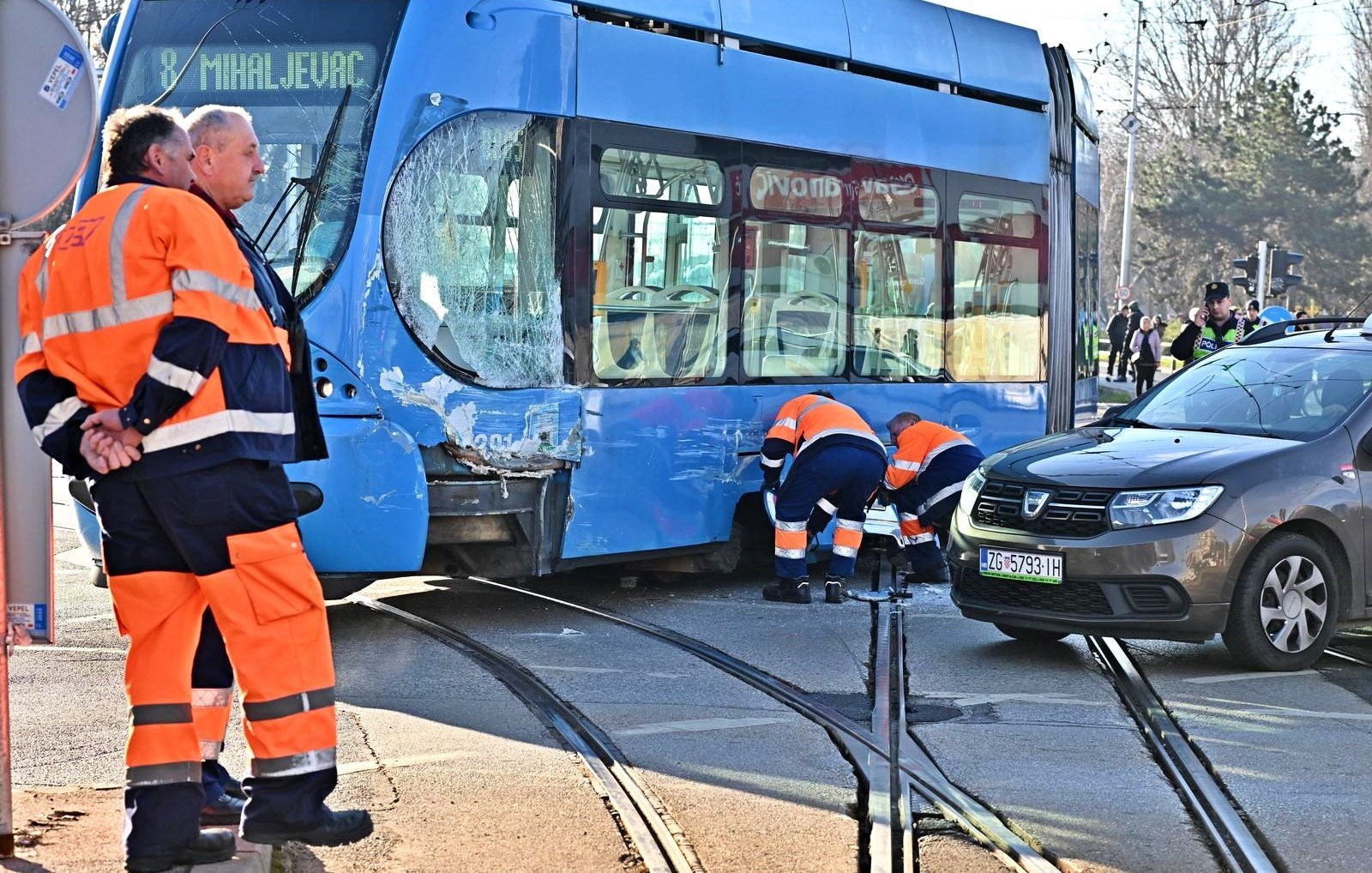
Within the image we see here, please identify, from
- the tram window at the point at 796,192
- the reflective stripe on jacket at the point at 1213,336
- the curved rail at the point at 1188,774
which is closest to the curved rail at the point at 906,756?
the curved rail at the point at 1188,774

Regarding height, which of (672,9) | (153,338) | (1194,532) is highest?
(672,9)

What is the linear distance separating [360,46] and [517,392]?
1.81 metres

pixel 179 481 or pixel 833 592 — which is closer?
pixel 179 481

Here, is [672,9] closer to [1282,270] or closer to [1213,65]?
[1282,270]

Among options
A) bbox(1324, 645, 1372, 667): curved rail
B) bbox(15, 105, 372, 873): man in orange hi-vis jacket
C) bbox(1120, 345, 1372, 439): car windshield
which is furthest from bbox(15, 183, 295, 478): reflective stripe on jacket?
bbox(1324, 645, 1372, 667): curved rail

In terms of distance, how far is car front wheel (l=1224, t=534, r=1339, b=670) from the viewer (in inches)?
323

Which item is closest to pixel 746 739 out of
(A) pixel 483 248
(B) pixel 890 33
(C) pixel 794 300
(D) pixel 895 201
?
(A) pixel 483 248

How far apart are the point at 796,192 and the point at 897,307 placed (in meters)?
1.27

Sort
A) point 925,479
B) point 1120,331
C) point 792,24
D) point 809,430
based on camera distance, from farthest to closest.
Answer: point 1120,331 < point 925,479 < point 792,24 < point 809,430

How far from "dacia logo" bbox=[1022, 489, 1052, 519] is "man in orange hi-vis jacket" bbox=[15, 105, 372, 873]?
4.67m

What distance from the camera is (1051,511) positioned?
27.6 feet

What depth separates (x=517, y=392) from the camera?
904cm

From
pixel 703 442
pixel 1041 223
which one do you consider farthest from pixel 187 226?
pixel 1041 223

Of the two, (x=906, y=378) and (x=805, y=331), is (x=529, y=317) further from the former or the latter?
(x=906, y=378)
